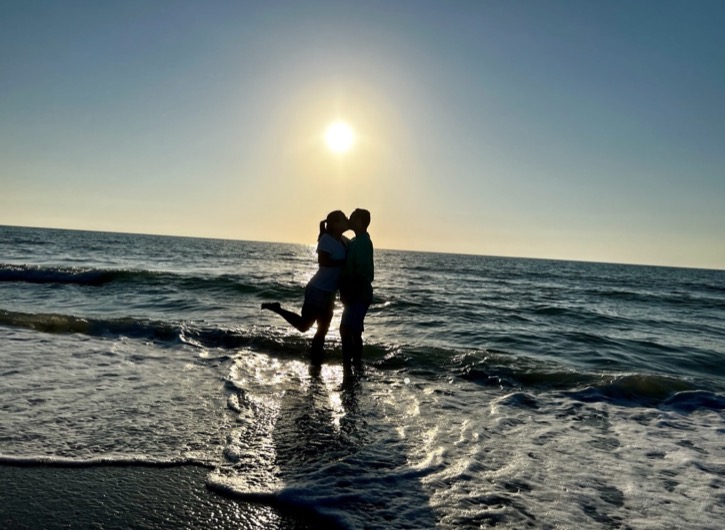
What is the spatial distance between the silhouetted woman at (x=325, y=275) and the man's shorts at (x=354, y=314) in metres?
0.32

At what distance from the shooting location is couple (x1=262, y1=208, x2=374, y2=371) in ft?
21.7

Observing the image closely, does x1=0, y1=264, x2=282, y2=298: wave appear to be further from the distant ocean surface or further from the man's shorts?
the man's shorts

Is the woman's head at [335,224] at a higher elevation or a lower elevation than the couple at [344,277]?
higher

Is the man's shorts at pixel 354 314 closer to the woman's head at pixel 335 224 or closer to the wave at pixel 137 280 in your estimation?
the woman's head at pixel 335 224

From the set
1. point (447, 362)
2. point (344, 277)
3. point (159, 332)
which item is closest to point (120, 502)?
point (344, 277)

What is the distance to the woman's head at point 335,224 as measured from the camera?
672 centimetres

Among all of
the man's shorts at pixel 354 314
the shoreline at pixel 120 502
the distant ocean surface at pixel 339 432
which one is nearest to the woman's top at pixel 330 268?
the man's shorts at pixel 354 314

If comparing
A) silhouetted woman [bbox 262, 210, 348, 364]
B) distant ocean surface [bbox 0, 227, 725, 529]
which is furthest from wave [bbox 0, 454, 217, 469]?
silhouetted woman [bbox 262, 210, 348, 364]

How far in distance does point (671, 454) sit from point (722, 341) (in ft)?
38.4

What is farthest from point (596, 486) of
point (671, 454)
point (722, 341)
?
point (722, 341)

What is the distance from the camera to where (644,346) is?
39.0 feet

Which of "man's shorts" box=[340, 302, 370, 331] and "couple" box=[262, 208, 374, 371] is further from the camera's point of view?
"man's shorts" box=[340, 302, 370, 331]

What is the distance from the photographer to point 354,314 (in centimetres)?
688

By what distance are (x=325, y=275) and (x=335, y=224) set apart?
77 centimetres
